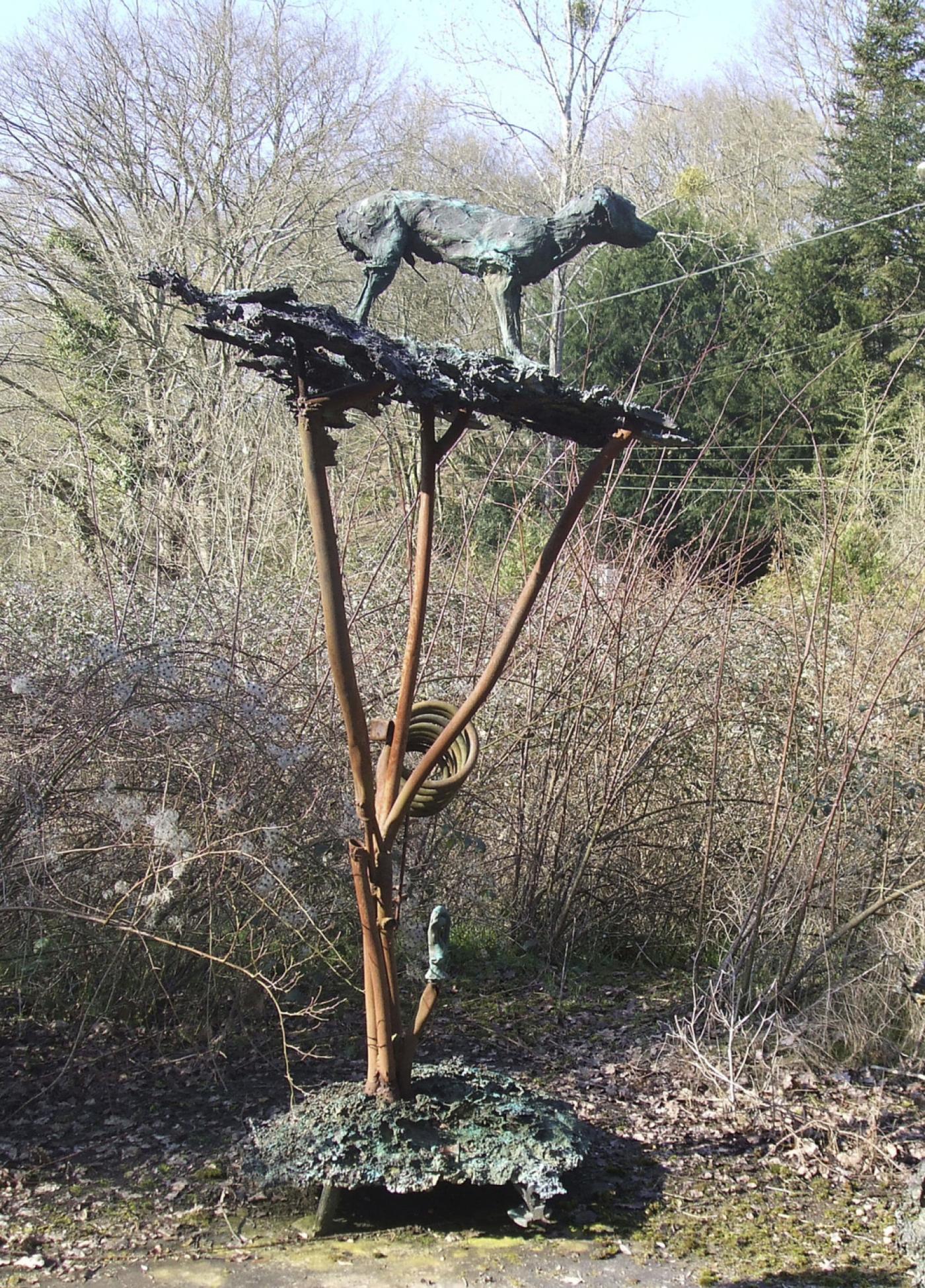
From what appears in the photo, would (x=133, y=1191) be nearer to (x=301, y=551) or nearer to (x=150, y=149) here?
(x=301, y=551)

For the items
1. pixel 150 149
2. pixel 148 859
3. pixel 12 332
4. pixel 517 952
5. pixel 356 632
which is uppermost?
pixel 150 149

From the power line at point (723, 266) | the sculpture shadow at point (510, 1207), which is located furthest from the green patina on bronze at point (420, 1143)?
the power line at point (723, 266)

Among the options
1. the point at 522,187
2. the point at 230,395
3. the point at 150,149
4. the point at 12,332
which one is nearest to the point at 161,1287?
the point at 230,395

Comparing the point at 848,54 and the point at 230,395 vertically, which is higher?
the point at 848,54

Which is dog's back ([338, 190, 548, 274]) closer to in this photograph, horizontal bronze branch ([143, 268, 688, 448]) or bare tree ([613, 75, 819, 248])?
horizontal bronze branch ([143, 268, 688, 448])

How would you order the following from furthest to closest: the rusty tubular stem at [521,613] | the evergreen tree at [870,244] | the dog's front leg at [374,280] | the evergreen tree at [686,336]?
the evergreen tree at [870,244] < the evergreen tree at [686,336] < the dog's front leg at [374,280] < the rusty tubular stem at [521,613]

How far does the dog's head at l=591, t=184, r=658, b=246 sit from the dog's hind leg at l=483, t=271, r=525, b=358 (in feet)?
0.89

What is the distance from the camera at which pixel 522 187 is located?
16.8 metres

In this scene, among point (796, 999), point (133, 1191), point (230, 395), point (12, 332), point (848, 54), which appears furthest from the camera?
point (848, 54)

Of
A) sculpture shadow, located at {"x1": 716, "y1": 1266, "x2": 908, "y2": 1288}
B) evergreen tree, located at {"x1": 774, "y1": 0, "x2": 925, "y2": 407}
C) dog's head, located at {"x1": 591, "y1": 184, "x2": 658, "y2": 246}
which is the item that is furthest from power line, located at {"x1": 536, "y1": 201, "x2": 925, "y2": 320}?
sculpture shadow, located at {"x1": 716, "y1": 1266, "x2": 908, "y2": 1288}

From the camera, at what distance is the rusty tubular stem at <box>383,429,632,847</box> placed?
2936 millimetres

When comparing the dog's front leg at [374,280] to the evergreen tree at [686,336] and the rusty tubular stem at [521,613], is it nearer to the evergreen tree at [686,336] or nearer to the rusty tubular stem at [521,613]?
the rusty tubular stem at [521,613]

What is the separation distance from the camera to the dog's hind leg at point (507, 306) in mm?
3033

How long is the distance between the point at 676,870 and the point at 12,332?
37.2 ft
